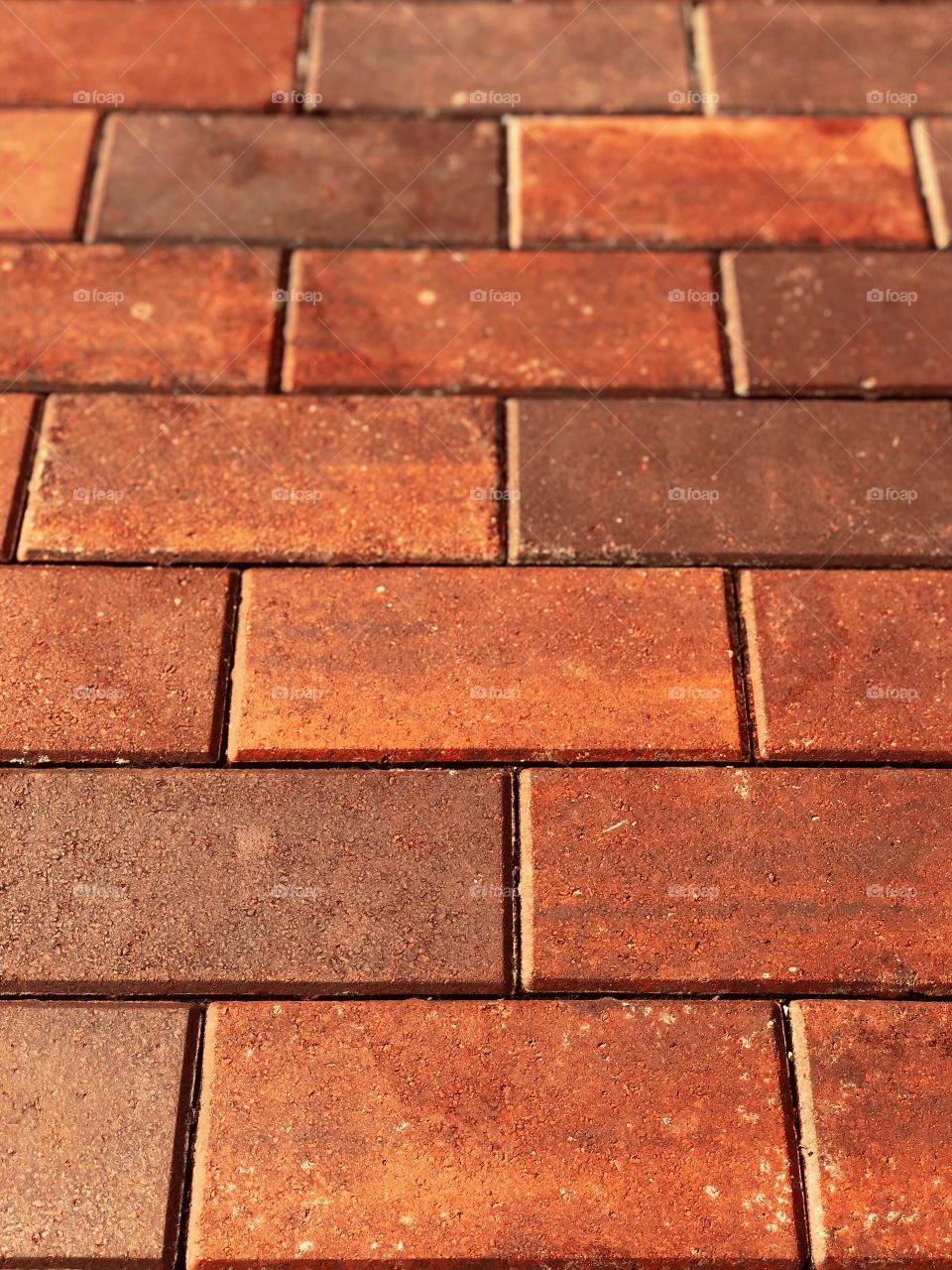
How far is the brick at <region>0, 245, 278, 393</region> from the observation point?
148cm

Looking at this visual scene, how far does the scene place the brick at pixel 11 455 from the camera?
4.51 feet

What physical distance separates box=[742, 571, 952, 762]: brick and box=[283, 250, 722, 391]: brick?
37 cm

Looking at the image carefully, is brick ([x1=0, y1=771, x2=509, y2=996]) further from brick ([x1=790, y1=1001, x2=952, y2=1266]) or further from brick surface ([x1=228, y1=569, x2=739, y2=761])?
brick ([x1=790, y1=1001, x2=952, y2=1266])

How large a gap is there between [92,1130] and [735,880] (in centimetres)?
79

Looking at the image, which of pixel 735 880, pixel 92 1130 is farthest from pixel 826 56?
pixel 92 1130

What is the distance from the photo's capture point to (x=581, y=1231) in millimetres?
1085

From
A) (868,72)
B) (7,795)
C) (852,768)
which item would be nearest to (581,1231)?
(852,768)

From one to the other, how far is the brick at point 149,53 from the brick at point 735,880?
Result: 51.6 inches

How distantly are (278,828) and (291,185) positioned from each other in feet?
3.42

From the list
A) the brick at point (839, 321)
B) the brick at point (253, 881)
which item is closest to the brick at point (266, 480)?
the brick at point (253, 881)

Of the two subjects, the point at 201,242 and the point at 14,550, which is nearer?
the point at 14,550

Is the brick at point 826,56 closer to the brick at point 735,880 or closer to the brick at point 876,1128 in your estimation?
the brick at point 735,880

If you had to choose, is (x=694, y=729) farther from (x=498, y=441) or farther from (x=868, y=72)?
(x=868, y=72)

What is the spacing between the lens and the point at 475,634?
1312 mm
